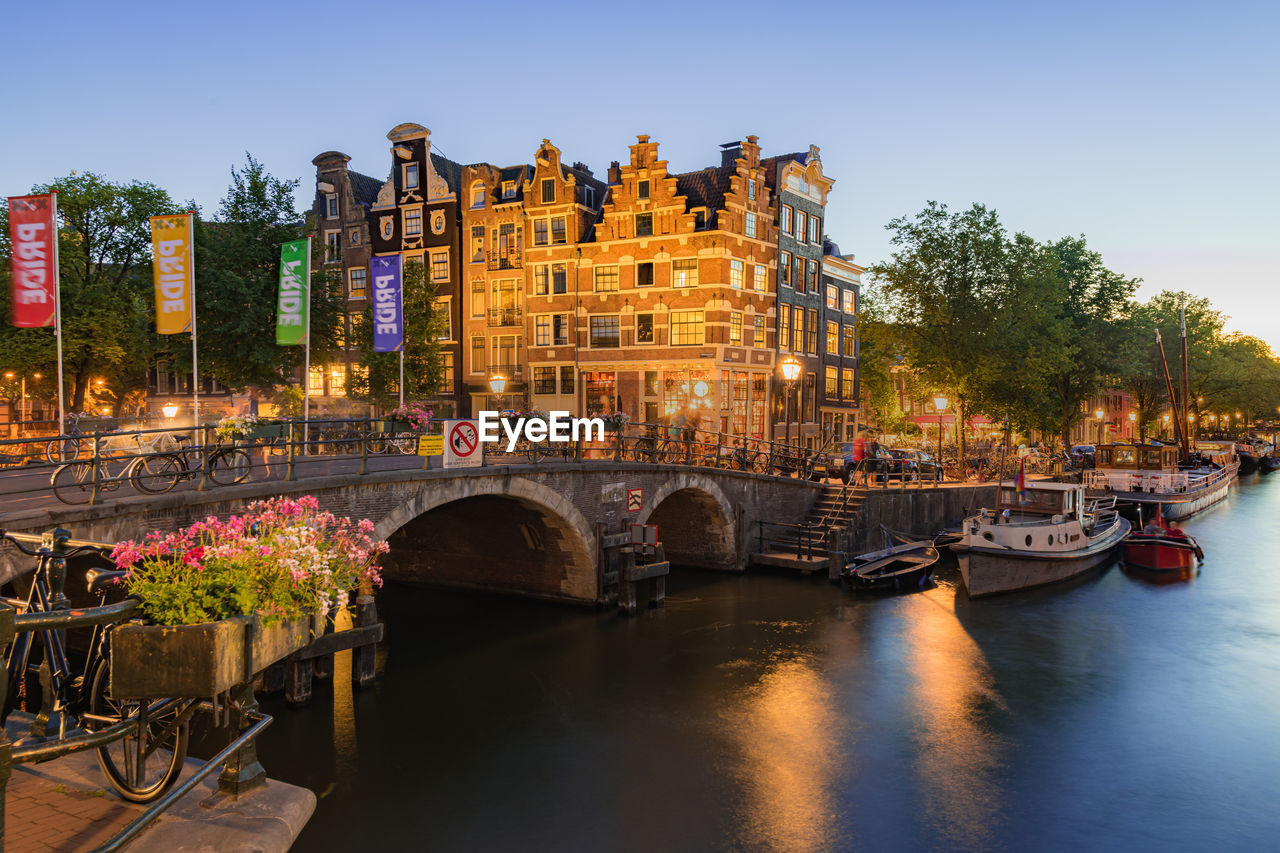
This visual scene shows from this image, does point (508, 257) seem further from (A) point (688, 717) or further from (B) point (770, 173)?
(A) point (688, 717)

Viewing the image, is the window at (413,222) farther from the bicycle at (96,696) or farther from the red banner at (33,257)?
the bicycle at (96,696)

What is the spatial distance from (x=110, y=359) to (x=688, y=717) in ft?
117

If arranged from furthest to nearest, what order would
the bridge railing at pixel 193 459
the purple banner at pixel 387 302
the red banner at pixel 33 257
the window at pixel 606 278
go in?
the window at pixel 606 278 < the purple banner at pixel 387 302 < the red banner at pixel 33 257 < the bridge railing at pixel 193 459

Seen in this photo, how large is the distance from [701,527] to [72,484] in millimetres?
19956

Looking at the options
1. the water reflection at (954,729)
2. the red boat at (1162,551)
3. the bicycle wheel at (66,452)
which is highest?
the bicycle wheel at (66,452)

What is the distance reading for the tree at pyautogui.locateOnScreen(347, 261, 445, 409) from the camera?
132ft

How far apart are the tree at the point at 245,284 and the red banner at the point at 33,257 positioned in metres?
12.9

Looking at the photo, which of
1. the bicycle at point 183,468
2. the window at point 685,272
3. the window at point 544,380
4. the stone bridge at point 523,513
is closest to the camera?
the bicycle at point 183,468

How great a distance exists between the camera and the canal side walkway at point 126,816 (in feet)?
21.5

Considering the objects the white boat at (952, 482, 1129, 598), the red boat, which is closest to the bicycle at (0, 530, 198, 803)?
the white boat at (952, 482, 1129, 598)

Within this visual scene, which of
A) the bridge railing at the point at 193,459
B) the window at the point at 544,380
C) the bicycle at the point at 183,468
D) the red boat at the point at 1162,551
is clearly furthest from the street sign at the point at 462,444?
the window at the point at 544,380

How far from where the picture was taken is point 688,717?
16.0 meters

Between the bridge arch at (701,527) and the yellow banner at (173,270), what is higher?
the yellow banner at (173,270)

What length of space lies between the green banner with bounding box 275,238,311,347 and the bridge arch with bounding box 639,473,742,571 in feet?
40.9
